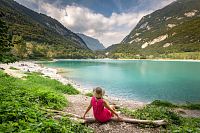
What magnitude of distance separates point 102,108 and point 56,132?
458 centimetres

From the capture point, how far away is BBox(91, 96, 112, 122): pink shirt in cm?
1407

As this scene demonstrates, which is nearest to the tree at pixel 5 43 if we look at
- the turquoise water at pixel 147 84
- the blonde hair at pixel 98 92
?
the blonde hair at pixel 98 92

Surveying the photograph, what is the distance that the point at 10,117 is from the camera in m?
→ 10.9

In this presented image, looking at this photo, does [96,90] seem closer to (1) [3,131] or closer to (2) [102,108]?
(2) [102,108]

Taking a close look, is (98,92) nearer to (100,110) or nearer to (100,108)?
(100,108)

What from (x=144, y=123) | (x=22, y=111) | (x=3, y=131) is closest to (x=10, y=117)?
(x=22, y=111)

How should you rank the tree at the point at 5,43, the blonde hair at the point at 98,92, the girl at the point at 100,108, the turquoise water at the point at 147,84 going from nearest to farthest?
the blonde hair at the point at 98,92 → the girl at the point at 100,108 → the tree at the point at 5,43 → the turquoise water at the point at 147,84

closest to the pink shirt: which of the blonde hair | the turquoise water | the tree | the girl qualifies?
the girl

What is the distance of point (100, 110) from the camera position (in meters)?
14.2

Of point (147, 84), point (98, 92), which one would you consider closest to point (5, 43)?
point (98, 92)

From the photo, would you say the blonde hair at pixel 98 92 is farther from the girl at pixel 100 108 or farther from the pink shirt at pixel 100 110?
the pink shirt at pixel 100 110

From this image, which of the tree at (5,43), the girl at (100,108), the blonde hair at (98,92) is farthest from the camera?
the tree at (5,43)

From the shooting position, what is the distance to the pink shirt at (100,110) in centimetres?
1407

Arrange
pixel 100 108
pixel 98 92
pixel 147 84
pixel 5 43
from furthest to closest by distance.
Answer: pixel 147 84 → pixel 5 43 → pixel 100 108 → pixel 98 92
